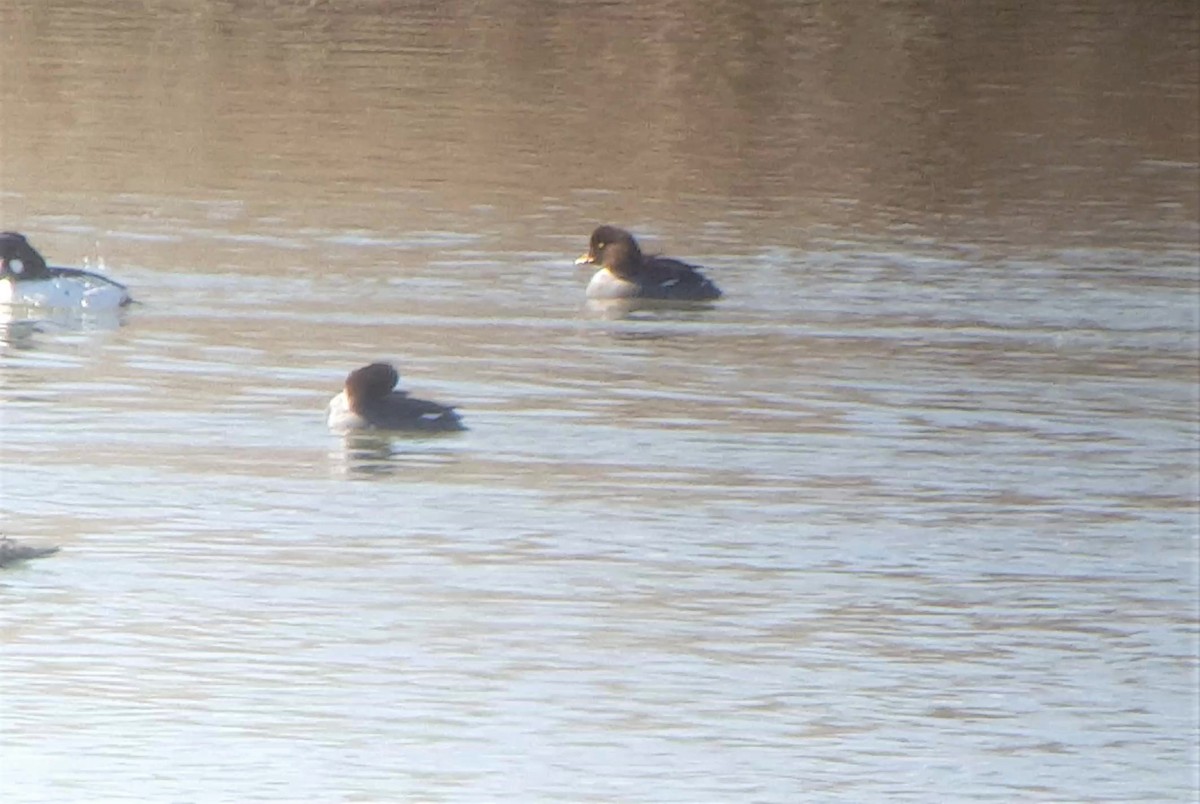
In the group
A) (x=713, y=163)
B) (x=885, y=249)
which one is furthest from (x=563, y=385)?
(x=713, y=163)

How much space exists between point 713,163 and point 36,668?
12235 millimetres

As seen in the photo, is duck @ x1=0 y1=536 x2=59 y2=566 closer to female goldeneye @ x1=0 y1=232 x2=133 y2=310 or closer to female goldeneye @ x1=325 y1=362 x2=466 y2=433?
female goldeneye @ x1=325 y1=362 x2=466 y2=433

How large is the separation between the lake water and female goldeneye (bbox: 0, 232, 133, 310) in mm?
164

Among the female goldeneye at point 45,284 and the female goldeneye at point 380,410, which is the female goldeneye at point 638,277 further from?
the female goldeneye at point 380,410

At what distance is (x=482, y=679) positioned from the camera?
8586 mm

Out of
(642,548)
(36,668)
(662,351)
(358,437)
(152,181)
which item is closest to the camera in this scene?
(36,668)

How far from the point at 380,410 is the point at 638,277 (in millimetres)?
3597

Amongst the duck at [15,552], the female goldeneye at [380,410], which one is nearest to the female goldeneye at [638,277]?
the female goldeneye at [380,410]

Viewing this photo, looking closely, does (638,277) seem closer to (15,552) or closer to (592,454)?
(592,454)

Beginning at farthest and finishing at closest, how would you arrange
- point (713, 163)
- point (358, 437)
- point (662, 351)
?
point (713, 163) < point (662, 351) < point (358, 437)

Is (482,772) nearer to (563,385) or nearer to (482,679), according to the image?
(482,679)

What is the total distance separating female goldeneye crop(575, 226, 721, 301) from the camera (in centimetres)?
1516

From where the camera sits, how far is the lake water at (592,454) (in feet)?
26.8

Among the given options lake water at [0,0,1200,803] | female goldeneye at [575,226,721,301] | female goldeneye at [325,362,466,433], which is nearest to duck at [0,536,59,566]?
lake water at [0,0,1200,803]
